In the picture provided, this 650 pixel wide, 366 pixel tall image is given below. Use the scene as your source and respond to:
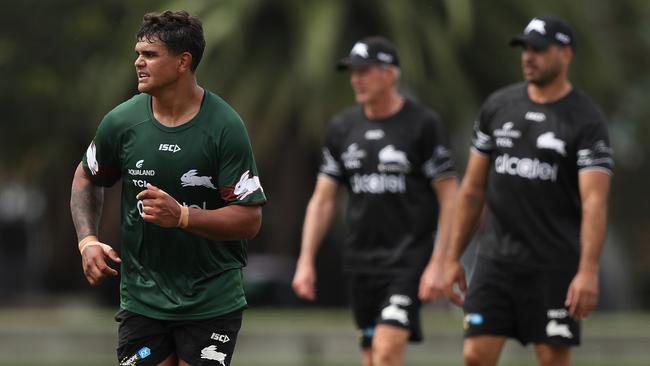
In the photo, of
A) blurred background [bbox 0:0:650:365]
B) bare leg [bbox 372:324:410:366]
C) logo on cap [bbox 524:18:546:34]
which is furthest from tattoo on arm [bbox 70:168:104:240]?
blurred background [bbox 0:0:650:365]

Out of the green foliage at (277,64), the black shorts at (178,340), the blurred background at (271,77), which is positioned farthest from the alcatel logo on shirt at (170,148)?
the green foliage at (277,64)

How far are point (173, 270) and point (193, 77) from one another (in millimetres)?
934

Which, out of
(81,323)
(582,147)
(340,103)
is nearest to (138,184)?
(582,147)

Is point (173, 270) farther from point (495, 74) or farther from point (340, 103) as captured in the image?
point (495, 74)

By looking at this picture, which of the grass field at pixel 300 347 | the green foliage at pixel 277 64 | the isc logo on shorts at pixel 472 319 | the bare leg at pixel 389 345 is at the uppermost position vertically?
the green foliage at pixel 277 64

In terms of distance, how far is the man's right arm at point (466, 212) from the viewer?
10.1 meters

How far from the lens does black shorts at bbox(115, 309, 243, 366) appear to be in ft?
25.7

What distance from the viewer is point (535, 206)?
9.84 meters

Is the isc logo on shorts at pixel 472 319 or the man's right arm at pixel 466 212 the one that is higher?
the man's right arm at pixel 466 212

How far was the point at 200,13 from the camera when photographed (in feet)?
94.2

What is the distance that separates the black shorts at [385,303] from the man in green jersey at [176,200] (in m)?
3.13

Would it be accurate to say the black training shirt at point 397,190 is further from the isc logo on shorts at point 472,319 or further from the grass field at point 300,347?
the grass field at point 300,347

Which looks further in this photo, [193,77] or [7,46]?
[7,46]

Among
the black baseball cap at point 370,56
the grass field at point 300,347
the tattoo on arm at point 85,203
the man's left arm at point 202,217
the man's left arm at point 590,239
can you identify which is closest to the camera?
the man's left arm at point 202,217
